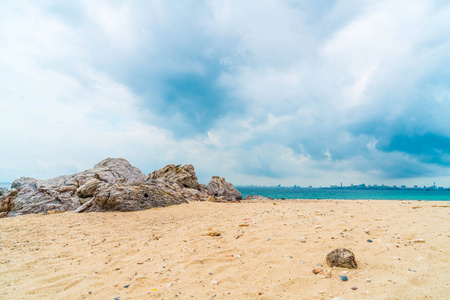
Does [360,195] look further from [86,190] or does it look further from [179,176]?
[86,190]

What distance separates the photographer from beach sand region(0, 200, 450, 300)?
11.1 feet

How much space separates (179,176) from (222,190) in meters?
4.92

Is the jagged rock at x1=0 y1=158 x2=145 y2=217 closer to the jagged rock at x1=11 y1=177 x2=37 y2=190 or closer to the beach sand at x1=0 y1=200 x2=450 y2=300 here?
the jagged rock at x1=11 y1=177 x2=37 y2=190

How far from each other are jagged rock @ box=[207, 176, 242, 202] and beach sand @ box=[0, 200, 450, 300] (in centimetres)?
1469

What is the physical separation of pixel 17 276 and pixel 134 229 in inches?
142

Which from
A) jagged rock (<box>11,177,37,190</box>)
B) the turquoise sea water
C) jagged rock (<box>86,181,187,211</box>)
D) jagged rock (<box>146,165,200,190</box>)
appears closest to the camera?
jagged rock (<box>86,181,187,211</box>)

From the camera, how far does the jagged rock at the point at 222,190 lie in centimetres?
2225

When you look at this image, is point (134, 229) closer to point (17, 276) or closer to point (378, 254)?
point (17, 276)

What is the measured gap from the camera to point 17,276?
4406 millimetres

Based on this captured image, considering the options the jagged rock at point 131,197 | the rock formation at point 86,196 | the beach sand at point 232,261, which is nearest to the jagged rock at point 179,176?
the rock formation at point 86,196

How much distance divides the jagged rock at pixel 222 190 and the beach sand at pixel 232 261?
14.7 metres

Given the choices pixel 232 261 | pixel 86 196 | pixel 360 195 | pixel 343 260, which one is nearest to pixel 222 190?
pixel 86 196

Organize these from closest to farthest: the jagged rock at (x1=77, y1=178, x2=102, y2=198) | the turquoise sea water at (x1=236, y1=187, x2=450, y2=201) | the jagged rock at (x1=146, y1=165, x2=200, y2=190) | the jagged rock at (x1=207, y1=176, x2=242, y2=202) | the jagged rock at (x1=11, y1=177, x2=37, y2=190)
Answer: the jagged rock at (x1=77, y1=178, x2=102, y2=198), the jagged rock at (x1=11, y1=177, x2=37, y2=190), the jagged rock at (x1=146, y1=165, x2=200, y2=190), the jagged rock at (x1=207, y1=176, x2=242, y2=202), the turquoise sea water at (x1=236, y1=187, x2=450, y2=201)

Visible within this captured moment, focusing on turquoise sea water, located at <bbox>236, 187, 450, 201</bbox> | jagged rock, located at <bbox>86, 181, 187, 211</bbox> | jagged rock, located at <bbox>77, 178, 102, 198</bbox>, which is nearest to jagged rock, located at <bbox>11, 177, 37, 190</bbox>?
jagged rock, located at <bbox>77, 178, 102, 198</bbox>
